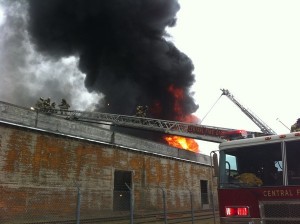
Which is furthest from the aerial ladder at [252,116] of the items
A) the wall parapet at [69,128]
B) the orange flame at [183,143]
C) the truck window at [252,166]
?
the truck window at [252,166]

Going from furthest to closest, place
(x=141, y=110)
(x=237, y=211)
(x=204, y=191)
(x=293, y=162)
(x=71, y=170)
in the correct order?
(x=141, y=110), (x=204, y=191), (x=71, y=170), (x=237, y=211), (x=293, y=162)

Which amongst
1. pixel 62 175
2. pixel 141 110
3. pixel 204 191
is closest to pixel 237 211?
pixel 62 175

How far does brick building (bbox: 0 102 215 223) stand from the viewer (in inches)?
572

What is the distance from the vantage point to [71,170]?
17.3m

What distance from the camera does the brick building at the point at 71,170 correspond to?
47.6 ft

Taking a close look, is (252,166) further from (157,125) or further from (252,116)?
(252,116)

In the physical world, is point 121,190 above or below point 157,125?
below

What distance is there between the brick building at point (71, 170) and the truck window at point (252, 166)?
494 cm

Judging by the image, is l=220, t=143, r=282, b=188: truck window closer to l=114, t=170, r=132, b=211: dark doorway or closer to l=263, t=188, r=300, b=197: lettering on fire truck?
l=263, t=188, r=300, b=197: lettering on fire truck

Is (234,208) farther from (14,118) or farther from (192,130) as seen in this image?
(192,130)

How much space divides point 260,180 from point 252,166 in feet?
1.22

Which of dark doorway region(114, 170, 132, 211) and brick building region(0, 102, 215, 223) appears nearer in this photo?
brick building region(0, 102, 215, 223)

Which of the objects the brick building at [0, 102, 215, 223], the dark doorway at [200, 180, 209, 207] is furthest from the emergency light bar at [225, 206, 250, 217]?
the dark doorway at [200, 180, 209, 207]

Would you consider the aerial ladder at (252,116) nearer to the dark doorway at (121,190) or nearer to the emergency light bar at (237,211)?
the dark doorway at (121,190)
